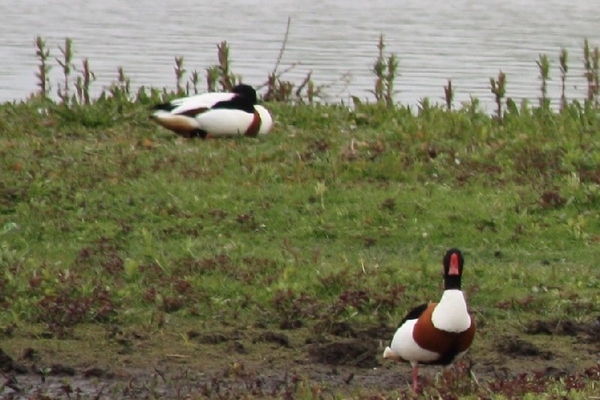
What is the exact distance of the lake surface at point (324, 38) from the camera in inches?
683

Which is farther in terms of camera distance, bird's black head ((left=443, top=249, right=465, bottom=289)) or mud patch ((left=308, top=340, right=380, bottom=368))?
mud patch ((left=308, top=340, right=380, bottom=368))

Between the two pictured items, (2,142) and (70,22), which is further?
(70,22)

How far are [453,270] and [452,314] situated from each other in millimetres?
255

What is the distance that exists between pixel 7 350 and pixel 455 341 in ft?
7.30

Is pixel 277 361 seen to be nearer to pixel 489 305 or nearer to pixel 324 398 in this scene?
pixel 324 398

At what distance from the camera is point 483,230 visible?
898 cm

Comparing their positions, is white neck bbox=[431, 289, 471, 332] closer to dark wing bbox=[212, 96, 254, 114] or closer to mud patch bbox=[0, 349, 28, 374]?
mud patch bbox=[0, 349, 28, 374]

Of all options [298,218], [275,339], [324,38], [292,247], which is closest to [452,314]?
[275,339]

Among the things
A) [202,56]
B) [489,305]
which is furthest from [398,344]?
[202,56]

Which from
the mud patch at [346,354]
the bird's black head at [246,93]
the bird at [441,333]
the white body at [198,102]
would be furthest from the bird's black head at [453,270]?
Answer: the bird's black head at [246,93]

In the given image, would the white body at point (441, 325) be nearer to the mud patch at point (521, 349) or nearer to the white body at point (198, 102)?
the mud patch at point (521, 349)

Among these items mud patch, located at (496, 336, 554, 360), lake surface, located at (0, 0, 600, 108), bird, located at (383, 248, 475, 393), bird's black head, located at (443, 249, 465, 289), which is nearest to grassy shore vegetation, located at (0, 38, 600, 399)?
mud patch, located at (496, 336, 554, 360)

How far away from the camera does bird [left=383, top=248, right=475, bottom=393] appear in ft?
21.4

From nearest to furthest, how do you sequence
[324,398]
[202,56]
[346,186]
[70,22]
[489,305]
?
[324,398], [489,305], [346,186], [202,56], [70,22]
